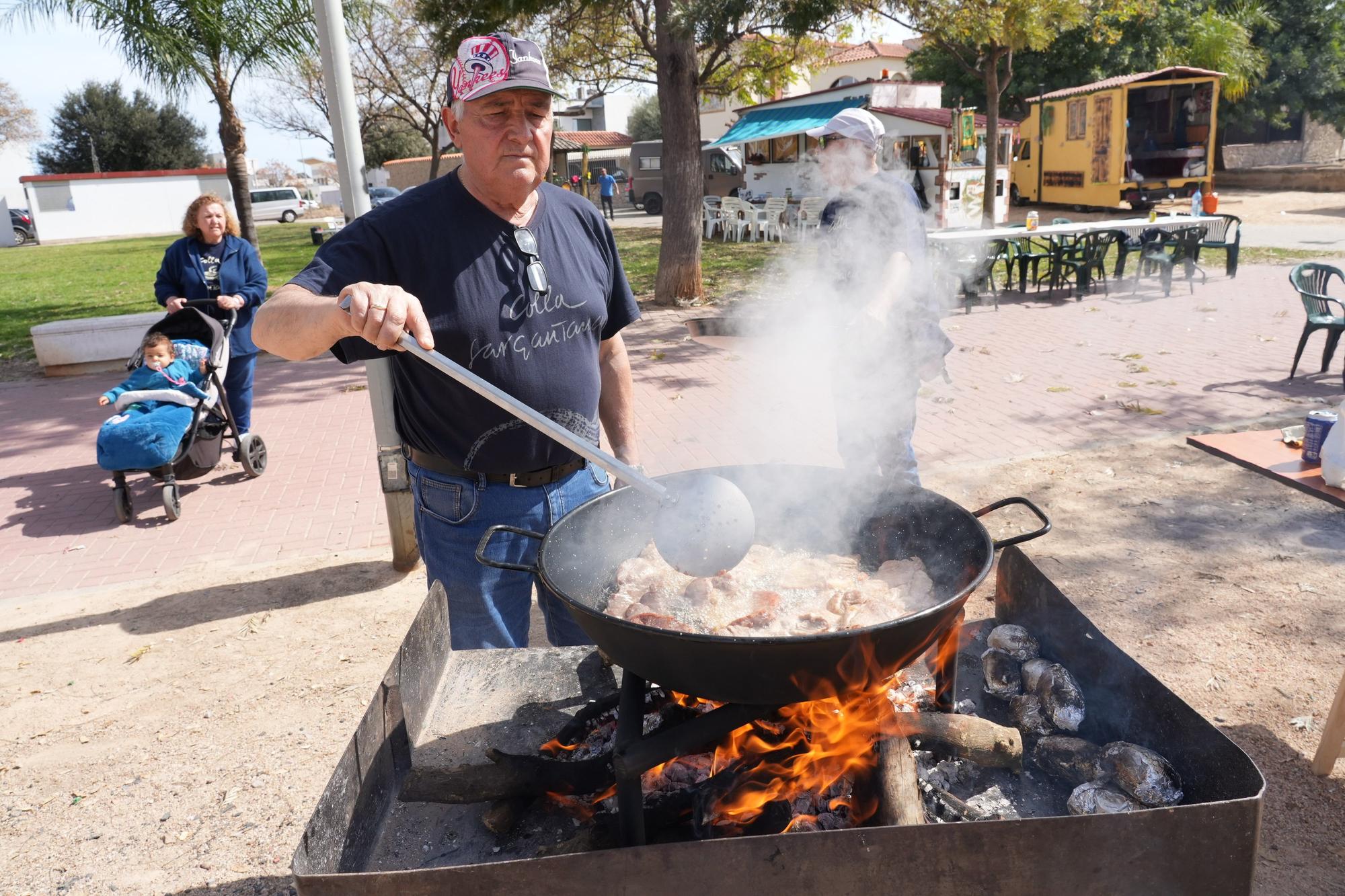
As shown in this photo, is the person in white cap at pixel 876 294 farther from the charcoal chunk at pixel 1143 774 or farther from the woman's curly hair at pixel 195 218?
the woman's curly hair at pixel 195 218

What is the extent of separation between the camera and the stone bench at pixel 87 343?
9508 millimetres

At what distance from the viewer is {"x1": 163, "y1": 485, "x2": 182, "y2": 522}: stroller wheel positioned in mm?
5445

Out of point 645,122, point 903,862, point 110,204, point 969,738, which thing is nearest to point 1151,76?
point 969,738

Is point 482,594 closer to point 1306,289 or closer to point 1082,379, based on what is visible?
point 1082,379

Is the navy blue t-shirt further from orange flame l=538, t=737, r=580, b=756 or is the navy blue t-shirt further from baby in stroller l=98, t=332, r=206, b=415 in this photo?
baby in stroller l=98, t=332, r=206, b=415

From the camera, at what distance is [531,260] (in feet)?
7.80

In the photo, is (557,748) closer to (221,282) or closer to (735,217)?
(221,282)

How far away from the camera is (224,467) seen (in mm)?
6562

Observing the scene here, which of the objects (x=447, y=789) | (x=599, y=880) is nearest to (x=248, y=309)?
(x=447, y=789)

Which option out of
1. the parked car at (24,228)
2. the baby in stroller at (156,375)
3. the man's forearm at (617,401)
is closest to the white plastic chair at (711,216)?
the baby in stroller at (156,375)

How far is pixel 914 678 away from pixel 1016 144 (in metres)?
28.5

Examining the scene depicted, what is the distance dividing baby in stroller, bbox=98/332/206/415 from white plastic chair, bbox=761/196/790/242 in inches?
597

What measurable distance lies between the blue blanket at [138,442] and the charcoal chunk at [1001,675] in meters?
4.99

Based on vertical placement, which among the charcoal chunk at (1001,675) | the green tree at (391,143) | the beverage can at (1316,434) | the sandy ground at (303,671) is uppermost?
the green tree at (391,143)
